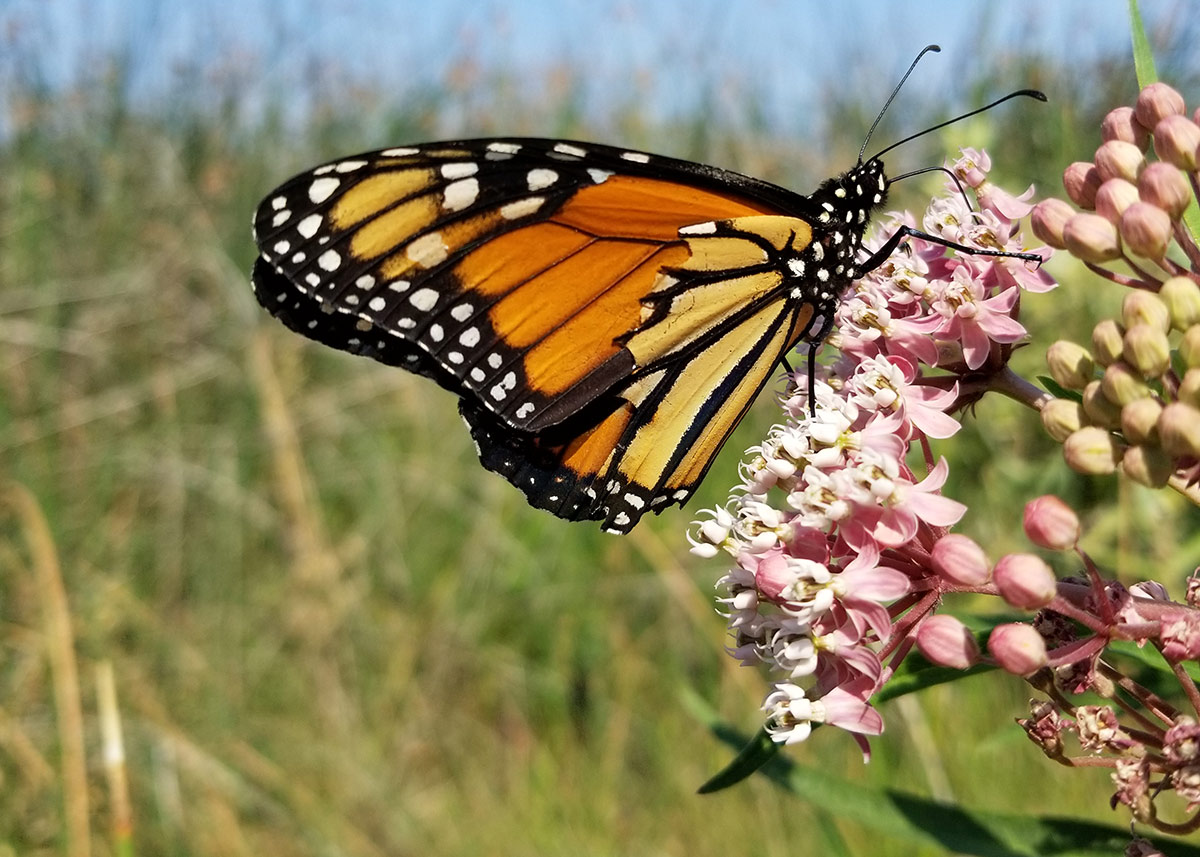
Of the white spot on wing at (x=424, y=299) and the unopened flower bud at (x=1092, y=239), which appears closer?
the unopened flower bud at (x=1092, y=239)

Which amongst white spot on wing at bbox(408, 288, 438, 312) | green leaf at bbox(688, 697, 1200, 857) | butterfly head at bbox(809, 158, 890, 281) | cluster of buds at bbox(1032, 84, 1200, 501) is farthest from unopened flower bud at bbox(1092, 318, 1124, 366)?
white spot on wing at bbox(408, 288, 438, 312)

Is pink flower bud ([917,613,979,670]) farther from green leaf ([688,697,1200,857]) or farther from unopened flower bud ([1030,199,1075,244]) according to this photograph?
unopened flower bud ([1030,199,1075,244])

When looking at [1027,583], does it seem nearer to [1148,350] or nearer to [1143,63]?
[1148,350]

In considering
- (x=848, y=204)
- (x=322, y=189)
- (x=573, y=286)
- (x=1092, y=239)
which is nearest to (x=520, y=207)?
(x=573, y=286)

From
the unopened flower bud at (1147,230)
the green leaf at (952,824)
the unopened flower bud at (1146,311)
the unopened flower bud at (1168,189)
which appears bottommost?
the green leaf at (952,824)


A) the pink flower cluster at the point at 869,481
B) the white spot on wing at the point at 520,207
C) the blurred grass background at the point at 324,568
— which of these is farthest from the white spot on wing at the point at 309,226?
the blurred grass background at the point at 324,568

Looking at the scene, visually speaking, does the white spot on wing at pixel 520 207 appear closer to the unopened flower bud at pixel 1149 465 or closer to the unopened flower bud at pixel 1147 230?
the unopened flower bud at pixel 1147 230

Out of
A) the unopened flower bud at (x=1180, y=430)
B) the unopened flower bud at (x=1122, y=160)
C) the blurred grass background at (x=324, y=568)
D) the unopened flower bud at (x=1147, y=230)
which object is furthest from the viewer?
the blurred grass background at (x=324, y=568)

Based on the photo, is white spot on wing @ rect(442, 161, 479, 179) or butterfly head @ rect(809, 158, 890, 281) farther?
butterfly head @ rect(809, 158, 890, 281)

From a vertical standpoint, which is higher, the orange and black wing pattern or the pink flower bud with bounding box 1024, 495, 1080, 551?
the orange and black wing pattern
